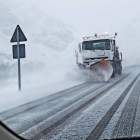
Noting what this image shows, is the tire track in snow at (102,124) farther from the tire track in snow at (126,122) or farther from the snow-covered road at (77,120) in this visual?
the tire track in snow at (126,122)

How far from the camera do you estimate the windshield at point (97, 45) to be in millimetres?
12436

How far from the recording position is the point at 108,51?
1241 centimetres

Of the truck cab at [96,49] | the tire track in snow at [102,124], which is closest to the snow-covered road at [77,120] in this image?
the tire track in snow at [102,124]

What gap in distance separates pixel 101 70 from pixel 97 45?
1.83 meters

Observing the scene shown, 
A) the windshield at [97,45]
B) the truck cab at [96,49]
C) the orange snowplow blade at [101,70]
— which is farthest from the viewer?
the windshield at [97,45]

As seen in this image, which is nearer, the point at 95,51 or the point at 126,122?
the point at 126,122

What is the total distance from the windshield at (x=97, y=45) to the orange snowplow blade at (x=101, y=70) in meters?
1.37

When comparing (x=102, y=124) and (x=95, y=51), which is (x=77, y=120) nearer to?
(x=102, y=124)

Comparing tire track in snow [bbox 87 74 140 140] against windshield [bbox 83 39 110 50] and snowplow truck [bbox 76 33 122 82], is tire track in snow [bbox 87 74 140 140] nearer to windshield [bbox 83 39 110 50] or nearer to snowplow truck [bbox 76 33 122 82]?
snowplow truck [bbox 76 33 122 82]

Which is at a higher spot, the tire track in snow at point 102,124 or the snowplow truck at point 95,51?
the snowplow truck at point 95,51

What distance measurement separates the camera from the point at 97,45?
12.5 metres

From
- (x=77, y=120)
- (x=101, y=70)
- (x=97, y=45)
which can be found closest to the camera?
(x=77, y=120)

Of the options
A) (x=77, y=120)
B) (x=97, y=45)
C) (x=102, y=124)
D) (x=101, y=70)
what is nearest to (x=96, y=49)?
(x=97, y=45)

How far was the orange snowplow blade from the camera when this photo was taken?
11.3 m
